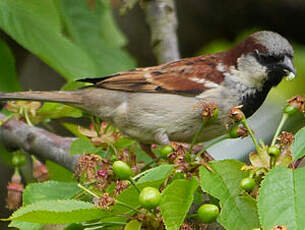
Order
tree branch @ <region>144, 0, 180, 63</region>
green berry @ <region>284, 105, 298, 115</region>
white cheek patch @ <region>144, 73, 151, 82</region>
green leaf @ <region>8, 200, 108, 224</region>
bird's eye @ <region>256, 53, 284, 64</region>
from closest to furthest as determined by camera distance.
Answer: green leaf @ <region>8, 200, 108, 224</region> < green berry @ <region>284, 105, 298, 115</region> < bird's eye @ <region>256, 53, 284, 64</region> < white cheek patch @ <region>144, 73, 151, 82</region> < tree branch @ <region>144, 0, 180, 63</region>

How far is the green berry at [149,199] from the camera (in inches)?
72.1

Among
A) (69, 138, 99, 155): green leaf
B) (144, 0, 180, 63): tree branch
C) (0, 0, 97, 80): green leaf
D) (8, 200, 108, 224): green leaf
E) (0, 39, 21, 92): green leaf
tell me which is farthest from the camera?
(144, 0, 180, 63): tree branch

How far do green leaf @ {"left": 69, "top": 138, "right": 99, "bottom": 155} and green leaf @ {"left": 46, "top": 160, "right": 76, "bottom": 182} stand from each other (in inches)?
8.6

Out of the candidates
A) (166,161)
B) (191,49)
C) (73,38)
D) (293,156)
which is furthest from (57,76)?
(293,156)

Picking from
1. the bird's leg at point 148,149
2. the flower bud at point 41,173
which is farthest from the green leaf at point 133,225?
the flower bud at point 41,173

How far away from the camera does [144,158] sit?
304 cm

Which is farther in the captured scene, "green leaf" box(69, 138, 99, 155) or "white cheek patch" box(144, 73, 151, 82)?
"white cheek patch" box(144, 73, 151, 82)

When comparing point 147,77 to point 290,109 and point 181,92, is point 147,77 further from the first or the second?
point 290,109

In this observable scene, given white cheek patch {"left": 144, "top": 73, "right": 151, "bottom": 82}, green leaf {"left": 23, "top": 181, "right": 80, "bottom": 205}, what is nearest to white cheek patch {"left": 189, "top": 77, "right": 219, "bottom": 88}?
white cheek patch {"left": 144, "top": 73, "right": 151, "bottom": 82}

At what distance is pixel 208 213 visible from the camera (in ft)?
6.39

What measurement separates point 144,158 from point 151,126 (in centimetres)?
43

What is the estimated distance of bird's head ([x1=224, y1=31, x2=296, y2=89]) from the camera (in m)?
3.26

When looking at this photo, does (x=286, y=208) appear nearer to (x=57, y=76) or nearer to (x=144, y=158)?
(x=144, y=158)

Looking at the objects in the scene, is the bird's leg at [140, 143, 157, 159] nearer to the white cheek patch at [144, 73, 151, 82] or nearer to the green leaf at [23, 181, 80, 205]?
the white cheek patch at [144, 73, 151, 82]
